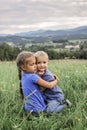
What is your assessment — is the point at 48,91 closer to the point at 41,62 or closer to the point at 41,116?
the point at 41,62

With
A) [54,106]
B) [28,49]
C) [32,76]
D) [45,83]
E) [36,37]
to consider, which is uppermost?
[32,76]

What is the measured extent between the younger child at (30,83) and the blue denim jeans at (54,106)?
63 mm

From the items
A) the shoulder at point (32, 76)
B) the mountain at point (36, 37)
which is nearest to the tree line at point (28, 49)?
the shoulder at point (32, 76)

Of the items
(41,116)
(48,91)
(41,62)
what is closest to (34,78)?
(41,62)

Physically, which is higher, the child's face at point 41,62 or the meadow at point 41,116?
the child's face at point 41,62

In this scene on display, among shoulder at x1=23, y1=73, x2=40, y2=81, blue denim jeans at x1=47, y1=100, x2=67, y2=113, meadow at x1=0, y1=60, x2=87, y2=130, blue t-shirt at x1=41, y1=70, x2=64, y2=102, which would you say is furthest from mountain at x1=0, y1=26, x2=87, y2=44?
shoulder at x1=23, y1=73, x2=40, y2=81

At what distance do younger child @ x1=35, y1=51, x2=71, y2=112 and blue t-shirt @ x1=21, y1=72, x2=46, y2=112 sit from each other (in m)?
0.17

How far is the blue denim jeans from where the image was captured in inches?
189

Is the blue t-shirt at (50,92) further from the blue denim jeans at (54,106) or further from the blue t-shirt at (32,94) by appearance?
the blue t-shirt at (32,94)

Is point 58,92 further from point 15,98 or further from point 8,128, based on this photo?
point 8,128

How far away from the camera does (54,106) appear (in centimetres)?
486

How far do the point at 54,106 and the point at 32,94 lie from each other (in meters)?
0.35

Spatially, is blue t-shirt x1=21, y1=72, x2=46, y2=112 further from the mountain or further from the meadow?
the mountain

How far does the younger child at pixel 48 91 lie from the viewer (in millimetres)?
4902
